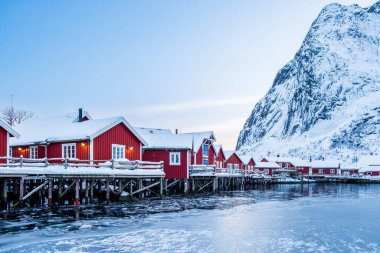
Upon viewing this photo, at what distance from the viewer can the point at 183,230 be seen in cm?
2319

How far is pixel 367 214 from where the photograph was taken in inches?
1296

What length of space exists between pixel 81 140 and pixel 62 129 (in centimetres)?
432

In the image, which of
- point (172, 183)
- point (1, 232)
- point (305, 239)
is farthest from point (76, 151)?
point (305, 239)

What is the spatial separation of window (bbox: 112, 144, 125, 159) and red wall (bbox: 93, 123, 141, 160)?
1.21ft

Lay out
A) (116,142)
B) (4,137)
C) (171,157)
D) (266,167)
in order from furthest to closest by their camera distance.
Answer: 1. (266,167)
2. (171,157)
3. (116,142)
4. (4,137)

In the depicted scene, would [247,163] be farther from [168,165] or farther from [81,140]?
[81,140]

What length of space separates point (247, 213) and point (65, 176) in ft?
43.7

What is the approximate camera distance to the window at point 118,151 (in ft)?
130

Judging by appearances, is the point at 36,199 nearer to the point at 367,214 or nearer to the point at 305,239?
the point at 305,239

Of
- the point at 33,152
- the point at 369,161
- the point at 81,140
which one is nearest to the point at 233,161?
the point at 33,152

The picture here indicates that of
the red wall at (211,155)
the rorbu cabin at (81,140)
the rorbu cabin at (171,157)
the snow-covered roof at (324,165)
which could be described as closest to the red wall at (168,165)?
the rorbu cabin at (171,157)

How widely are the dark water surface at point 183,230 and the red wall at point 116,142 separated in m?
7.06

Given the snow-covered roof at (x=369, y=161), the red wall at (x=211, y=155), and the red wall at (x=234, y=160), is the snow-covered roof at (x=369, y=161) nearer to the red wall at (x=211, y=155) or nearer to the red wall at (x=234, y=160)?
the red wall at (x=234, y=160)

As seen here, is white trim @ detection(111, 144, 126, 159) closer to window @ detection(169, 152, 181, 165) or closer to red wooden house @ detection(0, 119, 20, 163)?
window @ detection(169, 152, 181, 165)
